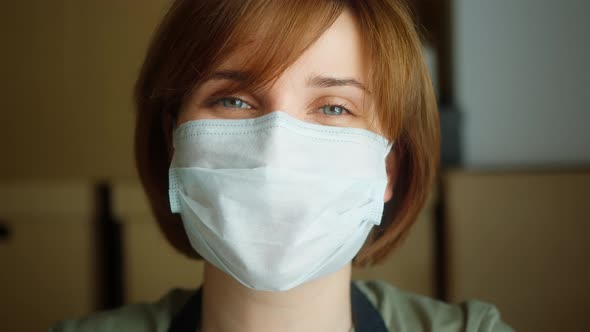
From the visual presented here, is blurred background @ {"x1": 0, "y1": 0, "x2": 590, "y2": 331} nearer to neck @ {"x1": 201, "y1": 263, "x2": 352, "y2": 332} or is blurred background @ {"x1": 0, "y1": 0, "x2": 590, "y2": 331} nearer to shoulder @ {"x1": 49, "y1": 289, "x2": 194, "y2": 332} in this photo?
shoulder @ {"x1": 49, "y1": 289, "x2": 194, "y2": 332}

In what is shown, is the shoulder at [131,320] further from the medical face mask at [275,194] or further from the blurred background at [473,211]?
the blurred background at [473,211]

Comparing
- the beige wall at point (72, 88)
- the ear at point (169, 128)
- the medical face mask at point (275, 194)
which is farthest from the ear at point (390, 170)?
the beige wall at point (72, 88)

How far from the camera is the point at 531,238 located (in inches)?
54.6

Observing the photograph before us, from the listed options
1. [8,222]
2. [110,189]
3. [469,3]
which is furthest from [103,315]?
[469,3]

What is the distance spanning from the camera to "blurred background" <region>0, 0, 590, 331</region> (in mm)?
1385

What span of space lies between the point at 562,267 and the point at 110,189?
122 cm

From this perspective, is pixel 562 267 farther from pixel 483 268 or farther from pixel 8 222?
pixel 8 222

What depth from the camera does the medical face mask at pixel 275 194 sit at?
2.50 ft

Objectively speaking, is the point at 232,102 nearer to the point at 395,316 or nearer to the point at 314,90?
the point at 314,90

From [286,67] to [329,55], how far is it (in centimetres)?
7

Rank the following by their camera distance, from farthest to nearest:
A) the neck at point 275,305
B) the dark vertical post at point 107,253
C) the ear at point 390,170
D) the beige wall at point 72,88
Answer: the beige wall at point 72,88 < the dark vertical post at point 107,253 < the ear at point 390,170 < the neck at point 275,305

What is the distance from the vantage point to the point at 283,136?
0.78 meters

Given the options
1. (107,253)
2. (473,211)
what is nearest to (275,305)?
(473,211)

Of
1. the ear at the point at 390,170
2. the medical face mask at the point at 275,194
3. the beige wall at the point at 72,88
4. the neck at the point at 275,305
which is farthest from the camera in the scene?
the beige wall at the point at 72,88
